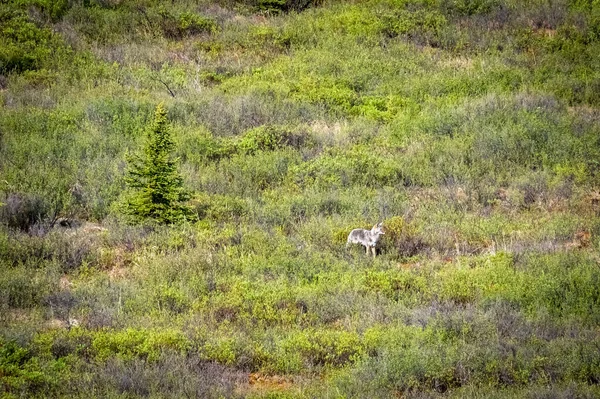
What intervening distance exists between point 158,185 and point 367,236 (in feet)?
11.5

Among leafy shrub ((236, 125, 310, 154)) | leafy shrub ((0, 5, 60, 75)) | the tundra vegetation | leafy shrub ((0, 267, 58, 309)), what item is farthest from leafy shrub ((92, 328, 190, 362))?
leafy shrub ((0, 5, 60, 75))

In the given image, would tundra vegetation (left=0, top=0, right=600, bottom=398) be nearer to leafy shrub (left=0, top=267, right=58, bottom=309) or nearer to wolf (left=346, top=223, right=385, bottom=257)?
leafy shrub (left=0, top=267, right=58, bottom=309)

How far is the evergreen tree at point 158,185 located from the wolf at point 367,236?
2.75m

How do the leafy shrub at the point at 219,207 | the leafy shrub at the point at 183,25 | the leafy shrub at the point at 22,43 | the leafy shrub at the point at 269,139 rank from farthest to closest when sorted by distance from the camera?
the leafy shrub at the point at 183,25 < the leafy shrub at the point at 22,43 < the leafy shrub at the point at 269,139 < the leafy shrub at the point at 219,207

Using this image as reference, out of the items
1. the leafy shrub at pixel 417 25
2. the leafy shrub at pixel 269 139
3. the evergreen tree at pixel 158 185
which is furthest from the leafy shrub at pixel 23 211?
the leafy shrub at pixel 417 25

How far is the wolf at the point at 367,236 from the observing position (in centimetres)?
1184

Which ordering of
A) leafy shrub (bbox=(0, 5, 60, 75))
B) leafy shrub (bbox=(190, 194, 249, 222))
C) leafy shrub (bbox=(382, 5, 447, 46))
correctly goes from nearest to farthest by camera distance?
leafy shrub (bbox=(190, 194, 249, 222)) < leafy shrub (bbox=(0, 5, 60, 75)) < leafy shrub (bbox=(382, 5, 447, 46))

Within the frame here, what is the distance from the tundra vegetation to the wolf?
0.20 m

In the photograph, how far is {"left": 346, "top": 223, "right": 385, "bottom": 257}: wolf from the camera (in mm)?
11836

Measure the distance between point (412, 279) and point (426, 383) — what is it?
307 cm

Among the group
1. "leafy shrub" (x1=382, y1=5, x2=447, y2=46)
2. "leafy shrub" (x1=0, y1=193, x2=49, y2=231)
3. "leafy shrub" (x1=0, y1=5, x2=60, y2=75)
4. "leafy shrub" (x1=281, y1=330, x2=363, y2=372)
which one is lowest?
"leafy shrub" (x1=0, y1=193, x2=49, y2=231)

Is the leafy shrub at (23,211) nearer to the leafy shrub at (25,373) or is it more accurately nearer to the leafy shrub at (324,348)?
the leafy shrub at (25,373)

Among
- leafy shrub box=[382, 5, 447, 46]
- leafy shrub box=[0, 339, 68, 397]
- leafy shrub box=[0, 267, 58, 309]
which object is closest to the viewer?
leafy shrub box=[0, 339, 68, 397]

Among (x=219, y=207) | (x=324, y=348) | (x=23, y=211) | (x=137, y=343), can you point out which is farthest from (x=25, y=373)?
(x=219, y=207)
